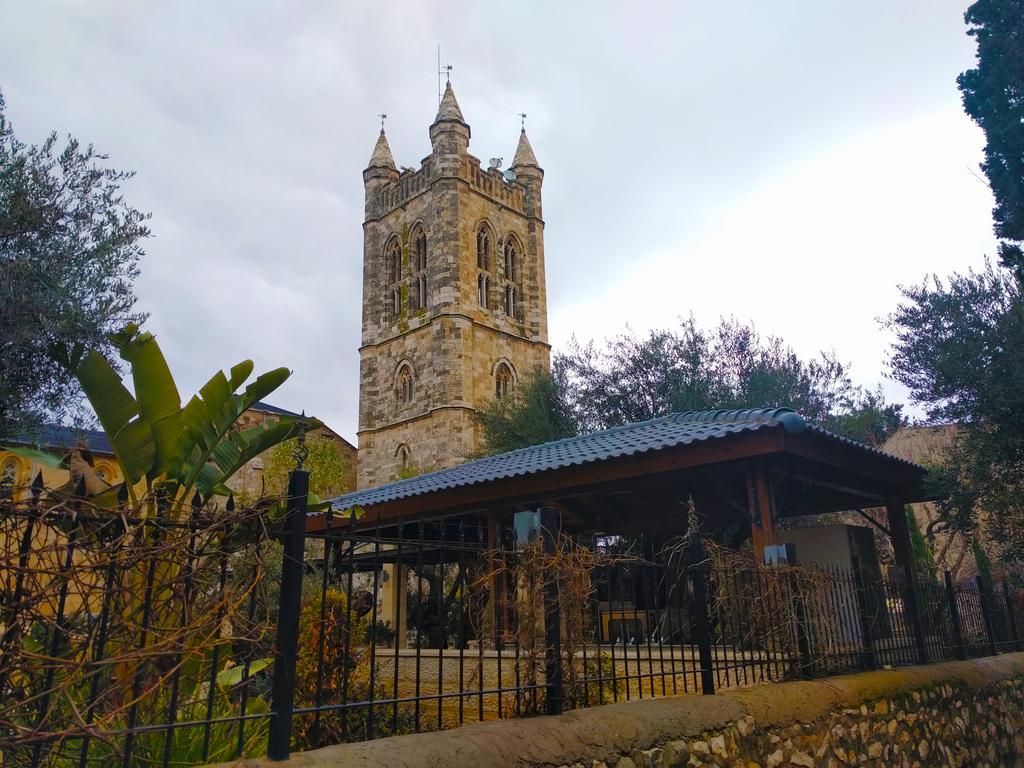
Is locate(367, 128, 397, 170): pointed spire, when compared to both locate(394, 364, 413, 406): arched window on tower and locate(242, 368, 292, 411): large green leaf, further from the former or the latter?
locate(242, 368, 292, 411): large green leaf

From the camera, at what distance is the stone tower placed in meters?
34.9

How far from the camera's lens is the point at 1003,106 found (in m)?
11.8

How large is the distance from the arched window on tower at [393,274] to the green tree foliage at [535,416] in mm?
11243

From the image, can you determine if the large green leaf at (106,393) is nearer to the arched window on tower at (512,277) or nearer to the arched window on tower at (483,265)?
the arched window on tower at (483,265)

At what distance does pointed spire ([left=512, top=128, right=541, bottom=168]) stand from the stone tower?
937mm

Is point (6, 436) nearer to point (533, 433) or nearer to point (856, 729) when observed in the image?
point (856, 729)

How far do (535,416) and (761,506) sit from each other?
65.9 ft

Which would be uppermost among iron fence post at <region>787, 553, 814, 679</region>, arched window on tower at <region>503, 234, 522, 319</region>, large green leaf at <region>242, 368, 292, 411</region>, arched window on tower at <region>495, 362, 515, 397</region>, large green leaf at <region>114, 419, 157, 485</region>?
arched window on tower at <region>503, 234, 522, 319</region>

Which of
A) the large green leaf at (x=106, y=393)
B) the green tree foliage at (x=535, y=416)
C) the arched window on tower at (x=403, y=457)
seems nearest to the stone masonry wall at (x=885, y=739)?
the large green leaf at (x=106, y=393)

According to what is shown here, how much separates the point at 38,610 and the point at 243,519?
73 cm

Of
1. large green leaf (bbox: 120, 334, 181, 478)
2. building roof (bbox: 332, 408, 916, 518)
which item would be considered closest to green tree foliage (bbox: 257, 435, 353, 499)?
building roof (bbox: 332, 408, 916, 518)

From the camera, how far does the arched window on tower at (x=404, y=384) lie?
3700cm

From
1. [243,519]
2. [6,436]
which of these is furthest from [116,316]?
[243,519]

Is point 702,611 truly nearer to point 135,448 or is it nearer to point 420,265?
point 135,448
